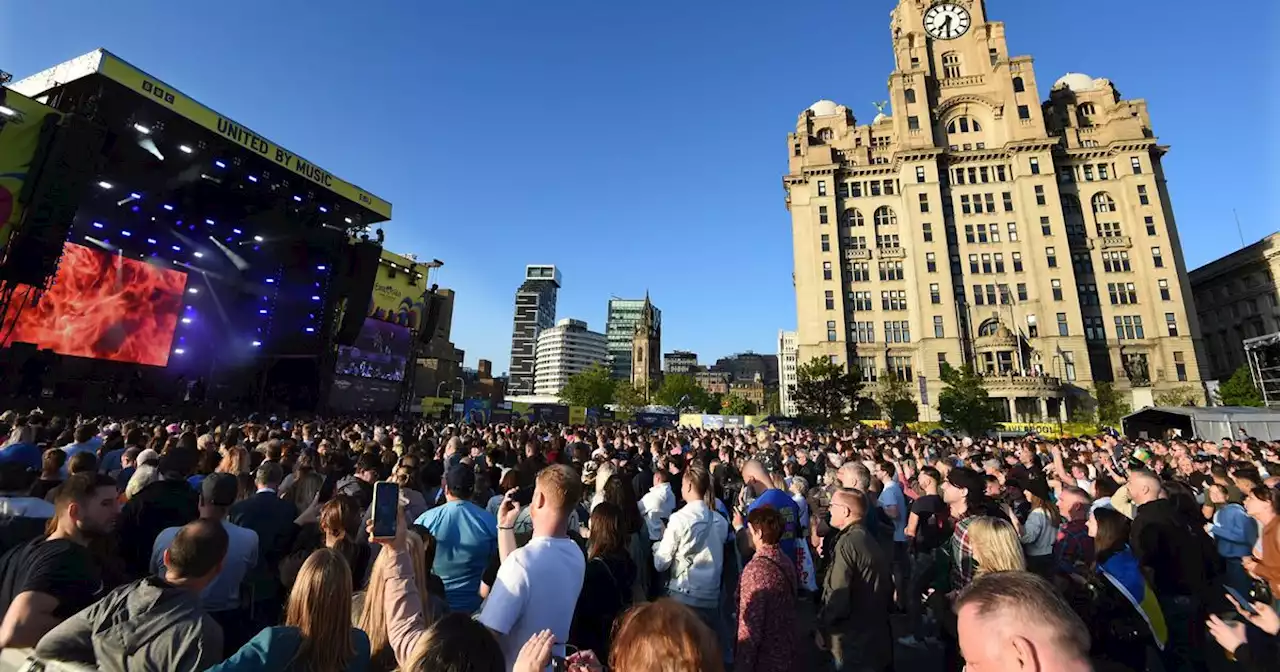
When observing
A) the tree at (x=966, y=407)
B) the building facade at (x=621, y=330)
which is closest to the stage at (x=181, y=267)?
the tree at (x=966, y=407)

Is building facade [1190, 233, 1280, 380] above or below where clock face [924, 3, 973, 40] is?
below

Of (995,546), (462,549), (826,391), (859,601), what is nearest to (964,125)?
(826,391)

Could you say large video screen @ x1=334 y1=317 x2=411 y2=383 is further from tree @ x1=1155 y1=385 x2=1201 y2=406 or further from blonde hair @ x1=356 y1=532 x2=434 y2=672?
tree @ x1=1155 y1=385 x2=1201 y2=406

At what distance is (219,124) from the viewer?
70.9ft

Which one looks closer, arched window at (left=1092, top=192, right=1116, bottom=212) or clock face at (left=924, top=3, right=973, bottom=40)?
arched window at (left=1092, top=192, right=1116, bottom=212)

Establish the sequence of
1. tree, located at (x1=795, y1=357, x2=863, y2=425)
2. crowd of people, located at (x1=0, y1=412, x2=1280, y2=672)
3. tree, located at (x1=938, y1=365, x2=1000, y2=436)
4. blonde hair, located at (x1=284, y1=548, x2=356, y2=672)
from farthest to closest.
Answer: tree, located at (x1=795, y1=357, x2=863, y2=425) → tree, located at (x1=938, y1=365, x2=1000, y2=436) → blonde hair, located at (x1=284, y1=548, x2=356, y2=672) → crowd of people, located at (x1=0, y1=412, x2=1280, y2=672)

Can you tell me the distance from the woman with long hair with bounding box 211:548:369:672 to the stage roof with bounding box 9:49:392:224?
1038 inches

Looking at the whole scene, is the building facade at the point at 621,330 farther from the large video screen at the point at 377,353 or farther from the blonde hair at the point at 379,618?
the blonde hair at the point at 379,618

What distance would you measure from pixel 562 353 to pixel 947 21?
138m

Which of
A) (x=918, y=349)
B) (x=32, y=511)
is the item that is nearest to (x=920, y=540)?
(x=32, y=511)

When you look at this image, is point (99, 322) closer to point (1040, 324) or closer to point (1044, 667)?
point (1044, 667)

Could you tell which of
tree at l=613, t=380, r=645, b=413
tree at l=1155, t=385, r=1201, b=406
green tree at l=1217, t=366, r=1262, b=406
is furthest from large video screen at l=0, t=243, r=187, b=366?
tree at l=1155, t=385, r=1201, b=406

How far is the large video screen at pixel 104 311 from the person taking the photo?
20875 mm

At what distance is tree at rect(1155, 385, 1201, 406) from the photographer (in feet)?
149
